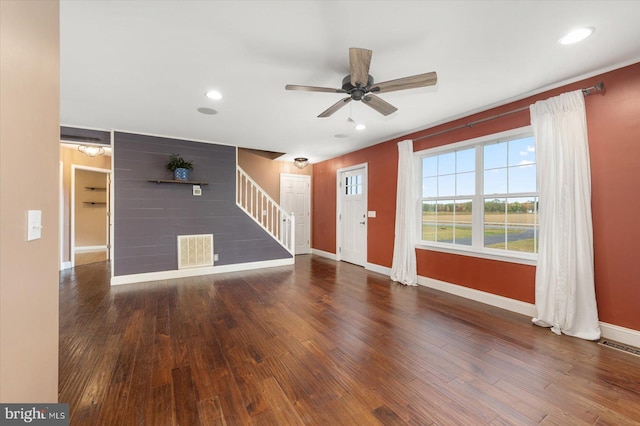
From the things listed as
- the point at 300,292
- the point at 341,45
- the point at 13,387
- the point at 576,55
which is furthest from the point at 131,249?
the point at 576,55

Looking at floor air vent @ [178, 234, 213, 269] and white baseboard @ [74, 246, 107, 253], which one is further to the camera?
white baseboard @ [74, 246, 107, 253]

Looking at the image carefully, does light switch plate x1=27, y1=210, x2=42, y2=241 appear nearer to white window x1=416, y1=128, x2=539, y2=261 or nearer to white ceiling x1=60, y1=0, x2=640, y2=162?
white ceiling x1=60, y1=0, x2=640, y2=162

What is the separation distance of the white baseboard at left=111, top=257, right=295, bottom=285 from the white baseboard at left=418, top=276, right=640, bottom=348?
305 centimetres

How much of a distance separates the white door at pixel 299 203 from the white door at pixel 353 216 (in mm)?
1283

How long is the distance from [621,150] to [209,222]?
5723 mm

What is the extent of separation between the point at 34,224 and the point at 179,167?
154 inches

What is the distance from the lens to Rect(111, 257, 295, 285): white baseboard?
4332 millimetres

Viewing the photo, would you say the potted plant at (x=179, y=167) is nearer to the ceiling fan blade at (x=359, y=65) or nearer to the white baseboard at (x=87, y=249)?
the ceiling fan blade at (x=359, y=65)

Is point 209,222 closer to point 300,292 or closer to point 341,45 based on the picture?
point 300,292

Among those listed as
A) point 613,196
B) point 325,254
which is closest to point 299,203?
point 325,254

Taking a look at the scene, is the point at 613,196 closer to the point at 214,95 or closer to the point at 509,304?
the point at 509,304

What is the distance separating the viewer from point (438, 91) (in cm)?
293

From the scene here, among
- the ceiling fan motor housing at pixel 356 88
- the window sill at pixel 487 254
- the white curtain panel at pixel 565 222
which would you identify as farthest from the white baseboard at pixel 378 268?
the ceiling fan motor housing at pixel 356 88

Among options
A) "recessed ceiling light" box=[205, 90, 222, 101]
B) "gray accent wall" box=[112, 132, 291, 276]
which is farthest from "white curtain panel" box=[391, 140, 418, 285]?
"recessed ceiling light" box=[205, 90, 222, 101]
